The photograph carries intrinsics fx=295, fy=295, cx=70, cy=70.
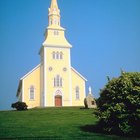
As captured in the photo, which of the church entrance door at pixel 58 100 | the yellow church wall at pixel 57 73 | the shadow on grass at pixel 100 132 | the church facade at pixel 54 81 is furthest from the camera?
the church entrance door at pixel 58 100

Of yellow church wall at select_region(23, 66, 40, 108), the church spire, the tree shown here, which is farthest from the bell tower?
the tree

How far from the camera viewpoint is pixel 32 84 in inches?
2111

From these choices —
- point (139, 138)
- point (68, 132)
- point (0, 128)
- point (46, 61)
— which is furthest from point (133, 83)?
point (46, 61)

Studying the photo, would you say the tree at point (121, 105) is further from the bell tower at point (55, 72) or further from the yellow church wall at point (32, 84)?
the yellow church wall at point (32, 84)

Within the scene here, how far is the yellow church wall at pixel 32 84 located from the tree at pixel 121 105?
104ft

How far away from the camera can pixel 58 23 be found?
58500mm

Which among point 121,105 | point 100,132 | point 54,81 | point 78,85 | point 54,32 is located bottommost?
point 100,132

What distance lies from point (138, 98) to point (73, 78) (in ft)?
117

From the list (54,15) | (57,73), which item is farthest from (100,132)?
(54,15)

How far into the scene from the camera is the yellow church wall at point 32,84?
52.8 metres

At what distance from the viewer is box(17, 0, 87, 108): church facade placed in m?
52.5

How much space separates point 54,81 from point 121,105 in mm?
33017

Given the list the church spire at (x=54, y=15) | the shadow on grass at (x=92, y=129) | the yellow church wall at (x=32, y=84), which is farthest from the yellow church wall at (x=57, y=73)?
the shadow on grass at (x=92, y=129)

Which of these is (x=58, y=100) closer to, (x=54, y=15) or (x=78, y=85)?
(x=78, y=85)
